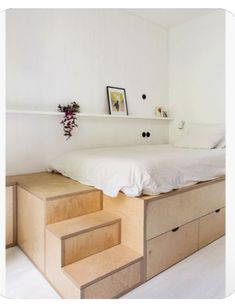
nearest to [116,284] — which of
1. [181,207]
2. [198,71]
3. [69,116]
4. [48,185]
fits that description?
[181,207]

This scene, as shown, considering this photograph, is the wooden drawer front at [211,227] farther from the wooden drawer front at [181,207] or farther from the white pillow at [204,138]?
the white pillow at [204,138]

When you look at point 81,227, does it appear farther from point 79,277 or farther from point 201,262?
point 201,262

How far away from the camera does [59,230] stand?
4.39 feet

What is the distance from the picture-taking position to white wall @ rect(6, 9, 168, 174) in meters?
2.07

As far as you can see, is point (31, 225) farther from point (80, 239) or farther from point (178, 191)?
point (178, 191)

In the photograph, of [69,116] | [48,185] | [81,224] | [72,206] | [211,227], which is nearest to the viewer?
[81,224]

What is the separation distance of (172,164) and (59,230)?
Result: 2.59 ft

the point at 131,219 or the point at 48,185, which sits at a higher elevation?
the point at 48,185

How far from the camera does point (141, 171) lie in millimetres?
1364

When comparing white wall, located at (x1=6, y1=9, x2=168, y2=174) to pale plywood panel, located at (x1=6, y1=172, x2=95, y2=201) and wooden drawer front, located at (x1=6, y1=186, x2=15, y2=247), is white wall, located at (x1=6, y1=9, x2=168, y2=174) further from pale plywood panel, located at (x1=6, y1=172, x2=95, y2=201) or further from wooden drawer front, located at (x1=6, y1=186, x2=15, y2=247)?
wooden drawer front, located at (x1=6, y1=186, x2=15, y2=247)

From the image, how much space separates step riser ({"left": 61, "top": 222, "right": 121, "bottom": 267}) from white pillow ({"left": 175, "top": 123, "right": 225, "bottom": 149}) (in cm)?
140

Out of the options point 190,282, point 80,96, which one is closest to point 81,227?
point 190,282

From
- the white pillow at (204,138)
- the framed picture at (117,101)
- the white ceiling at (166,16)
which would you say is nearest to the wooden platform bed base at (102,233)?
the white pillow at (204,138)

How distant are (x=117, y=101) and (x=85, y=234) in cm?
176
